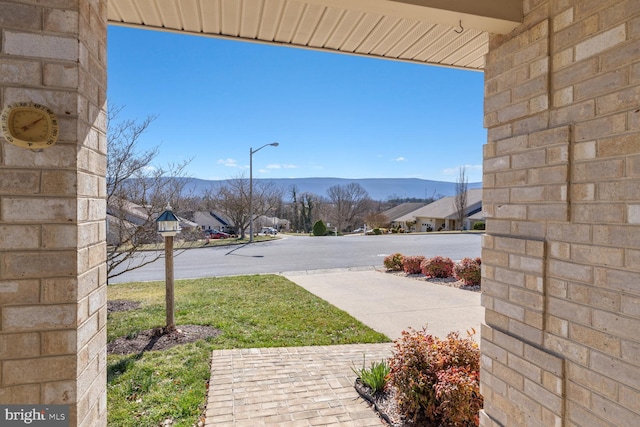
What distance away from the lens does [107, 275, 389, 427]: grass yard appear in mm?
3143

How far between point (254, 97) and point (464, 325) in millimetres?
15076

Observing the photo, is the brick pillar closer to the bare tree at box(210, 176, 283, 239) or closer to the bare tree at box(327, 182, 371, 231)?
the bare tree at box(210, 176, 283, 239)

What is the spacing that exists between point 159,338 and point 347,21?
445 centimetres

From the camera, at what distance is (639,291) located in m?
1.38

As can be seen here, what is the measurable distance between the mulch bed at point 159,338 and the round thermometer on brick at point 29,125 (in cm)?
374

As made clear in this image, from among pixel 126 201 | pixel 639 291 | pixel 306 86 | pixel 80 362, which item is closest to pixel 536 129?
pixel 639 291

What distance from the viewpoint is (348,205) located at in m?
49.4

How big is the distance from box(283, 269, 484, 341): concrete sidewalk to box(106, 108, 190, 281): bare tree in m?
3.64

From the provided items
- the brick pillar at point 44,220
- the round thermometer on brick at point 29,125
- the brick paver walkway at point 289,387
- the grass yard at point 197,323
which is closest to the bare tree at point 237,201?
the grass yard at point 197,323

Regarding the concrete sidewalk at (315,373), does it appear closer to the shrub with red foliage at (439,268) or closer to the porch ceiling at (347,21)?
the shrub with red foliage at (439,268)

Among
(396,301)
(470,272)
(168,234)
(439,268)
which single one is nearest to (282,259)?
(439,268)

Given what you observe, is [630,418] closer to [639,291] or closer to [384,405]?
[639,291]

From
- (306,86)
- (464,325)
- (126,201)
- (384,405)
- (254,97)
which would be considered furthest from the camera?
(254,97)

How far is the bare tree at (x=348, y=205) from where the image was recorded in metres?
47.3
